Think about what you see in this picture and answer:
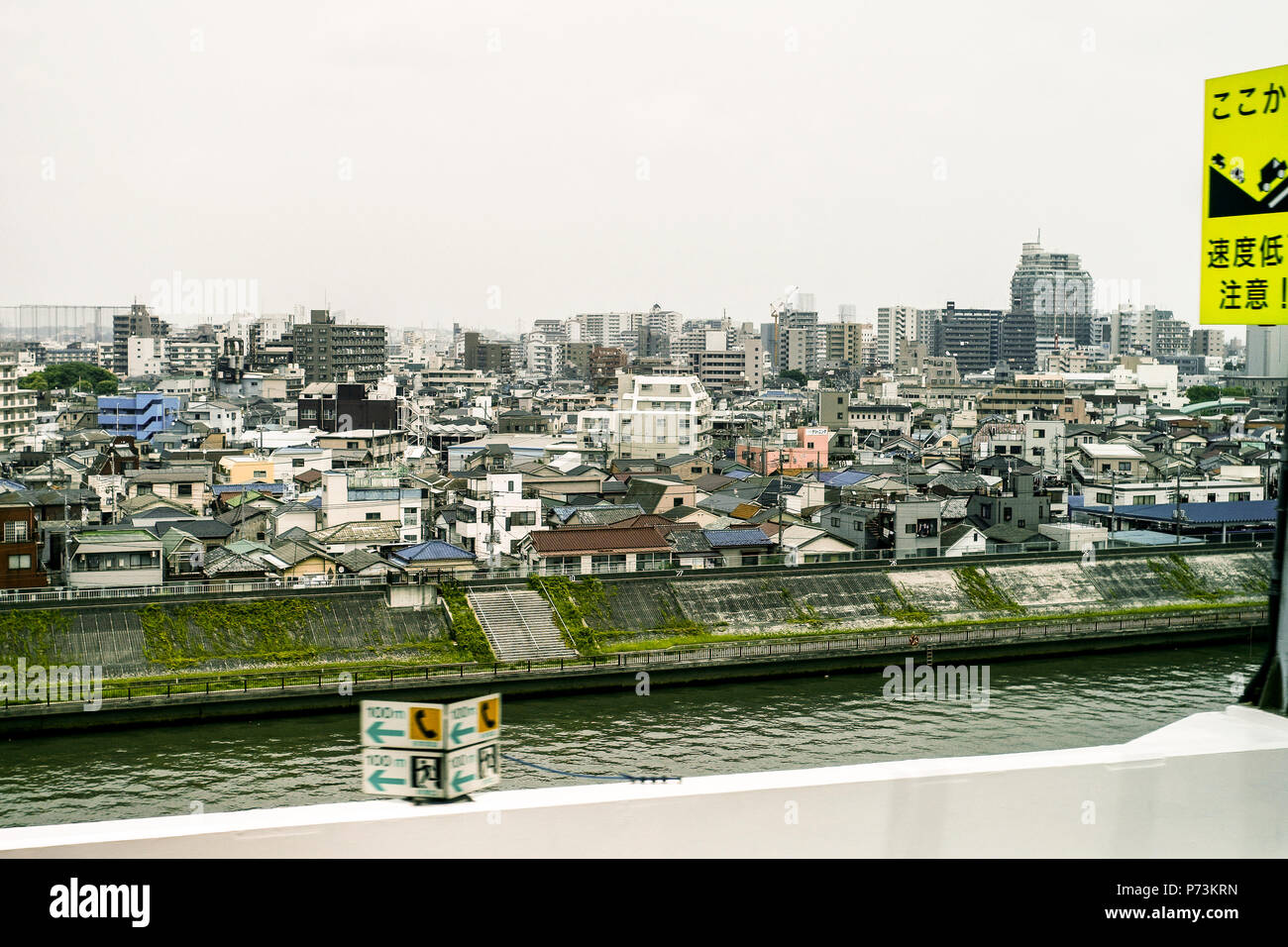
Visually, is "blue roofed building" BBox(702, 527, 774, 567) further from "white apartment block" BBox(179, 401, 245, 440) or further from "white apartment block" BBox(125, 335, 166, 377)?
"white apartment block" BBox(125, 335, 166, 377)

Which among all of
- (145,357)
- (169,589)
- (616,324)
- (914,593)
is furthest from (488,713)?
(616,324)

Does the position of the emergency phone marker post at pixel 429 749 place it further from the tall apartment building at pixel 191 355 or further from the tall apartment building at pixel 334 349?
the tall apartment building at pixel 191 355

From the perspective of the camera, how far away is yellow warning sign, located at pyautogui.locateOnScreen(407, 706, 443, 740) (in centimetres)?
147

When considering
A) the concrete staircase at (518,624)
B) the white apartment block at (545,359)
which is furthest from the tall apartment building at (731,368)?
the concrete staircase at (518,624)

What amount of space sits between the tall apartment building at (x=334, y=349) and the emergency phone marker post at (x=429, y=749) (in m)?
31.7

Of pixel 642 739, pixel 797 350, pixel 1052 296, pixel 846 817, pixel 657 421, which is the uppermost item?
pixel 1052 296

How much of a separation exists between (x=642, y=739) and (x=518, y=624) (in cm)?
219

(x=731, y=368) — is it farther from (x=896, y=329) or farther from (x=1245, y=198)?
(x=1245, y=198)

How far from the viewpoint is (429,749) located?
1475 mm

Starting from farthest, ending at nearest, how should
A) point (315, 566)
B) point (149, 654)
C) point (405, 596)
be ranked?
1. point (315, 566)
2. point (405, 596)
3. point (149, 654)

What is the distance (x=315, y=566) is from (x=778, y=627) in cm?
391
